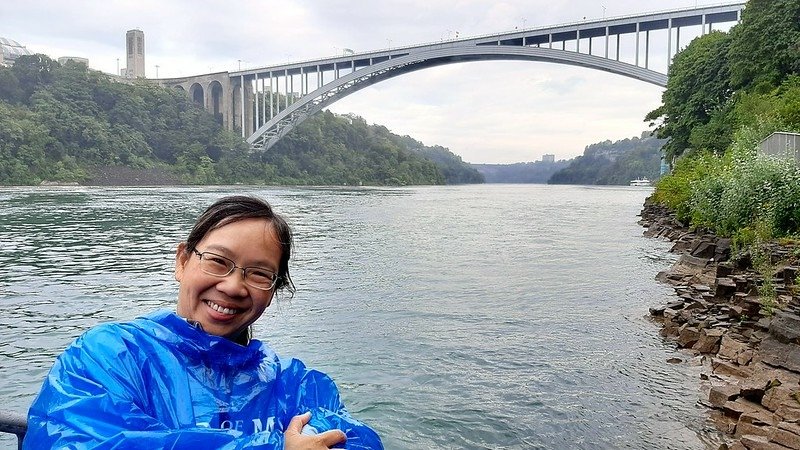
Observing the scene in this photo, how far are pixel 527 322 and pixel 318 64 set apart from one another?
40162mm

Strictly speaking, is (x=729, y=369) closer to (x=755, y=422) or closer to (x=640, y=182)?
(x=755, y=422)

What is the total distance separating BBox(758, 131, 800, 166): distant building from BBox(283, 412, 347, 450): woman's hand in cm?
1101

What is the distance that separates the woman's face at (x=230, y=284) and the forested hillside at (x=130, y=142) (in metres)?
45.0

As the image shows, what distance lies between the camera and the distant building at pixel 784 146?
10430 mm

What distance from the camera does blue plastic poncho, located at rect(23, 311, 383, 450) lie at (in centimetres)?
103

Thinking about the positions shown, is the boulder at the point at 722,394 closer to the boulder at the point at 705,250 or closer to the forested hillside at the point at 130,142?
the boulder at the point at 705,250

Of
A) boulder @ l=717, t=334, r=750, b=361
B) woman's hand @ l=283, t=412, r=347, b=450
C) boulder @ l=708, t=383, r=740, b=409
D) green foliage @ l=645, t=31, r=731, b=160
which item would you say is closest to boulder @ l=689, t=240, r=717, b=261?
boulder @ l=717, t=334, r=750, b=361

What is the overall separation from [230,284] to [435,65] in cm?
4285

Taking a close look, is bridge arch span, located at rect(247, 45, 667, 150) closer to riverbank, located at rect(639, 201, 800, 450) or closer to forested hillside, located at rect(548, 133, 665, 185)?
riverbank, located at rect(639, 201, 800, 450)

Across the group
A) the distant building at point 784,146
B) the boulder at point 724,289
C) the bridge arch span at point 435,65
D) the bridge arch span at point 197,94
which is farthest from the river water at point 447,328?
the bridge arch span at point 197,94

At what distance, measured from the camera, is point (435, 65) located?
42625mm

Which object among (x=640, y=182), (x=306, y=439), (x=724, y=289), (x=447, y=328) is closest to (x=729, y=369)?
(x=447, y=328)

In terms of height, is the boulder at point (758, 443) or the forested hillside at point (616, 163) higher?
the forested hillside at point (616, 163)

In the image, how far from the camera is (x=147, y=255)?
36.4 ft
